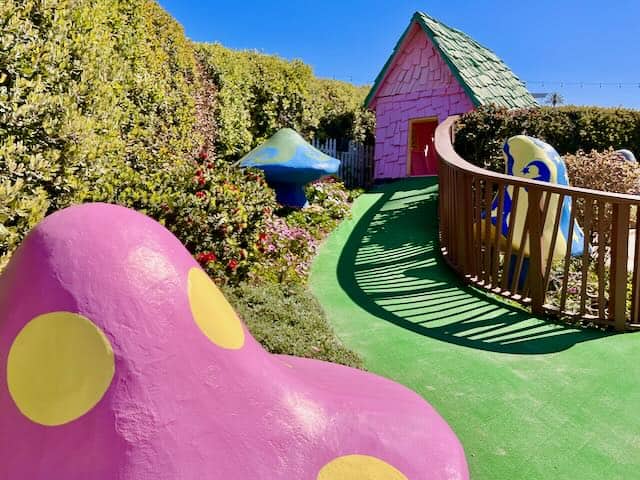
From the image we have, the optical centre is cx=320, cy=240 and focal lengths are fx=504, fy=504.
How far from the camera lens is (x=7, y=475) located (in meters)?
1.18

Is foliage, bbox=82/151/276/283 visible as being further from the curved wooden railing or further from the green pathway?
the curved wooden railing

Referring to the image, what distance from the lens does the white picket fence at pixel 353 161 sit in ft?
46.9

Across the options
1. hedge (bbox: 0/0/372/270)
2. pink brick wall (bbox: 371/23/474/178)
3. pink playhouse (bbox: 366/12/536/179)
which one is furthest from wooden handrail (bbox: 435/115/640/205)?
pink brick wall (bbox: 371/23/474/178)

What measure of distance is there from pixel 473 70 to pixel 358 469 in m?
13.7

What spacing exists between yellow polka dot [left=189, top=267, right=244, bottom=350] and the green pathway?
1.65 meters

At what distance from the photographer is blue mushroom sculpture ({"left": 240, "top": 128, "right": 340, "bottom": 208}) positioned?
8.23 metres

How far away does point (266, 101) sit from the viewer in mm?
12188

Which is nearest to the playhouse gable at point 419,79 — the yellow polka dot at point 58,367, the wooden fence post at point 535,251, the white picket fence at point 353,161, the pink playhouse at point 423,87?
the pink playhouse at point 423,87

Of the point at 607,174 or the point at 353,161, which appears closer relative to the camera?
the point at 607,174

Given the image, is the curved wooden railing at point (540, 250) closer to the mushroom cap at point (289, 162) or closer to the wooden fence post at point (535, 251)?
the wooden fence post at point (535, 251)

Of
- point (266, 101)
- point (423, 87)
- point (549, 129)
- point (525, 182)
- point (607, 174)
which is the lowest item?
point (525, 182)

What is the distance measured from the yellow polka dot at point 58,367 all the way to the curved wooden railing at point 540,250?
4266 mm

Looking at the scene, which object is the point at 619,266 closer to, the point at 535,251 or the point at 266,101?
the point at 535,251

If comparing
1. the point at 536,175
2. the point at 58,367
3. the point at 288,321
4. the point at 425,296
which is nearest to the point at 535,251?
the point at 425,296
